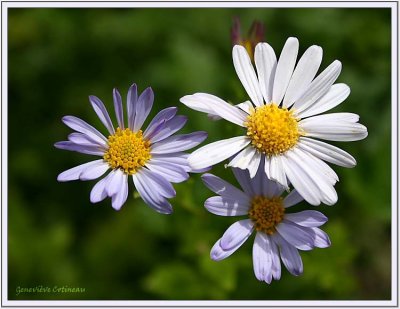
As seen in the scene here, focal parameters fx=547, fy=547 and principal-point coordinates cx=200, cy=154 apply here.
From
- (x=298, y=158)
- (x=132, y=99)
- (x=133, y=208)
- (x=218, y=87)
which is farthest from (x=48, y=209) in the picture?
(x=298, y=158)

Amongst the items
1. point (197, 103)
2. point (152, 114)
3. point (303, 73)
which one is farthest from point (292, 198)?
point (152, 114)

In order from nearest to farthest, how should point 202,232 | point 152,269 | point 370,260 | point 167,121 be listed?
point 167,121 → point 202,232 → point 152,269 → point 370,260

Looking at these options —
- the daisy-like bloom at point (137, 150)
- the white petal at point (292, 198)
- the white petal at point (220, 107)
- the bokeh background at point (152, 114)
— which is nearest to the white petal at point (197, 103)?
the white petal at point (220, 107)

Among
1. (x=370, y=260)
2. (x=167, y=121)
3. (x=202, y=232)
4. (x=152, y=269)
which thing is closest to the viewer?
(x=167, y=121)

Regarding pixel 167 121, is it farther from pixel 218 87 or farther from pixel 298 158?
pixel 218 87

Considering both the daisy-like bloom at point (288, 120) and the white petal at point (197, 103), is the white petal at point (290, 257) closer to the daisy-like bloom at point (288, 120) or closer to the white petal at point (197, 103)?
the daisy-like bloom at point (288, 120)

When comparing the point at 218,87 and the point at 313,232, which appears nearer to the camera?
the point at 313,232
